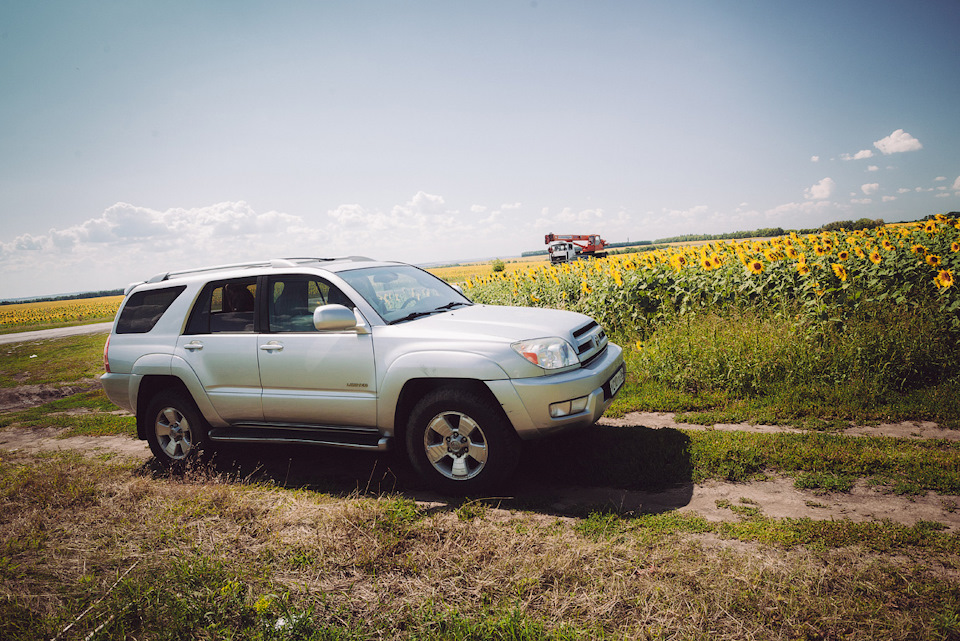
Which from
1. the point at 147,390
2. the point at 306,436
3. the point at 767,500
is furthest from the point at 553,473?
the point at 147,390

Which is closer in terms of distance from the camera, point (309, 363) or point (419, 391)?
point (419, 391)

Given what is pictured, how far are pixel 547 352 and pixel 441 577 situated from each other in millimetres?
1725

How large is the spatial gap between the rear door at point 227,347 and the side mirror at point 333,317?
3.26ft

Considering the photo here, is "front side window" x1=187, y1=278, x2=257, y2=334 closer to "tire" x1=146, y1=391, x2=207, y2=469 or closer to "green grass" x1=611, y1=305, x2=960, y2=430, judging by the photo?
"tire" x1=146, y1=391, x2=207, y2=469

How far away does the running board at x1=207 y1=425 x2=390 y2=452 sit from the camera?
13.8 ft

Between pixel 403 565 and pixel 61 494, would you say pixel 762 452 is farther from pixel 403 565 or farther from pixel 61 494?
pixel 61 494

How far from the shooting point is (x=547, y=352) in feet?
12.8

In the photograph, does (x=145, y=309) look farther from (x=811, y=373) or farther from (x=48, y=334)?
(x=48, y=334)

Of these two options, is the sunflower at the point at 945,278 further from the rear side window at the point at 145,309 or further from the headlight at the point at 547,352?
the rear side window at the point at 145,309

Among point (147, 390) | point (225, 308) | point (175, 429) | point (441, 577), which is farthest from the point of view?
point (147, 390)

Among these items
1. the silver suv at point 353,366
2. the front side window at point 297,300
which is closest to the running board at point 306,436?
the silver suv at point 353,366

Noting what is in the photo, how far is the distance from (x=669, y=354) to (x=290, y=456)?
4869 mm

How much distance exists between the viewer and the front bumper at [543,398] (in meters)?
3.79

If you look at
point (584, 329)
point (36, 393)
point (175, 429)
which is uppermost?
point (584, 329)
